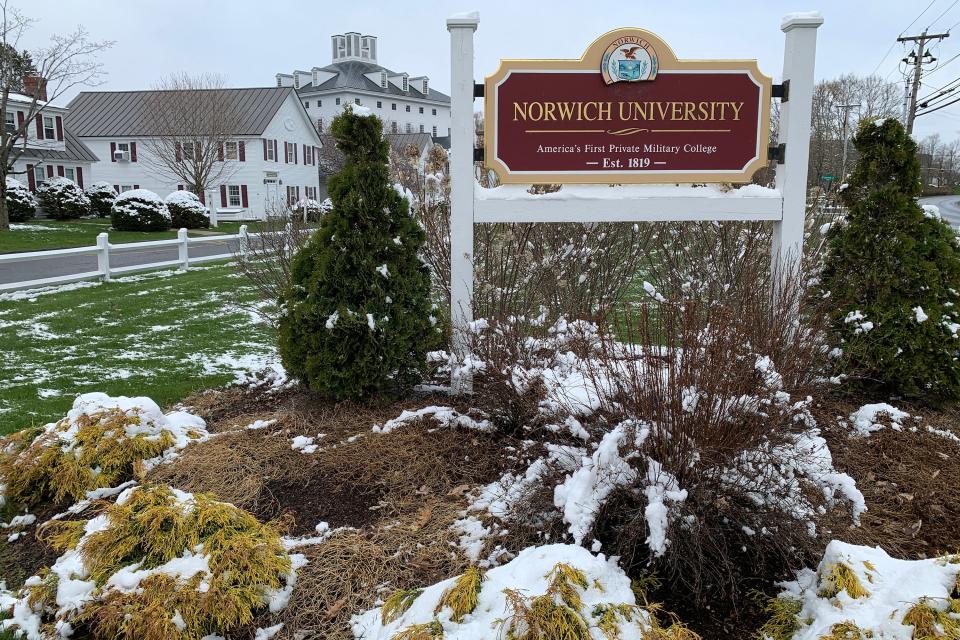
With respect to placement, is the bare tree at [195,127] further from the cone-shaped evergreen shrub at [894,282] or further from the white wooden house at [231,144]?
the cone-shaped evergreen shrub at [894,282]

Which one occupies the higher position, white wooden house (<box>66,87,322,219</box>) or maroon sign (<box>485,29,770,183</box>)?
white wooden house (<box>66,87,322,219</box>)

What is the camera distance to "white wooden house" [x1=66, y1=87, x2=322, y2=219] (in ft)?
123

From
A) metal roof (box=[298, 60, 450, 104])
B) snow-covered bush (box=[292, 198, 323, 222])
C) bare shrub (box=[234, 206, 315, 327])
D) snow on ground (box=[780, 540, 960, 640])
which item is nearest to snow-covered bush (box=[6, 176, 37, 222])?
snow-covered bush (box=[292, 198, 323, 222])

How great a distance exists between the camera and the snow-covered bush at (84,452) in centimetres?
375

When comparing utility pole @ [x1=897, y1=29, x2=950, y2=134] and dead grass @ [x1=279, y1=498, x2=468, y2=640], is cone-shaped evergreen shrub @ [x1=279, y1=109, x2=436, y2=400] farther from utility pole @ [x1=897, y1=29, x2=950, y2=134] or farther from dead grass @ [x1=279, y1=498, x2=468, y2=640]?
utility pole @ [x1=897, y1=29, x2=950, y2=134]

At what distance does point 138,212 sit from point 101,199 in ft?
25.1

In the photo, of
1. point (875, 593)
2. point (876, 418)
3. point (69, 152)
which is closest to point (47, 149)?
point (69, 152)

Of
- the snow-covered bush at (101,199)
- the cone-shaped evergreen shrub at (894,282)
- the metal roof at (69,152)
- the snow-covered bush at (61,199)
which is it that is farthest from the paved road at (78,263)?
the metal roof at (69,152)

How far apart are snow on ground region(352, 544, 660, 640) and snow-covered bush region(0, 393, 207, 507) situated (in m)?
2.07

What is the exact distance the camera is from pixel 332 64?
7719 centimetres

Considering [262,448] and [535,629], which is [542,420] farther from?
[262,448]

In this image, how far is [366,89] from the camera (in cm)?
7144

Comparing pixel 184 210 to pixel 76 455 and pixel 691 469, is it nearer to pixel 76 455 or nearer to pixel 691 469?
pixel 76 455

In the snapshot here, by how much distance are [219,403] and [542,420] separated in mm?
3224
